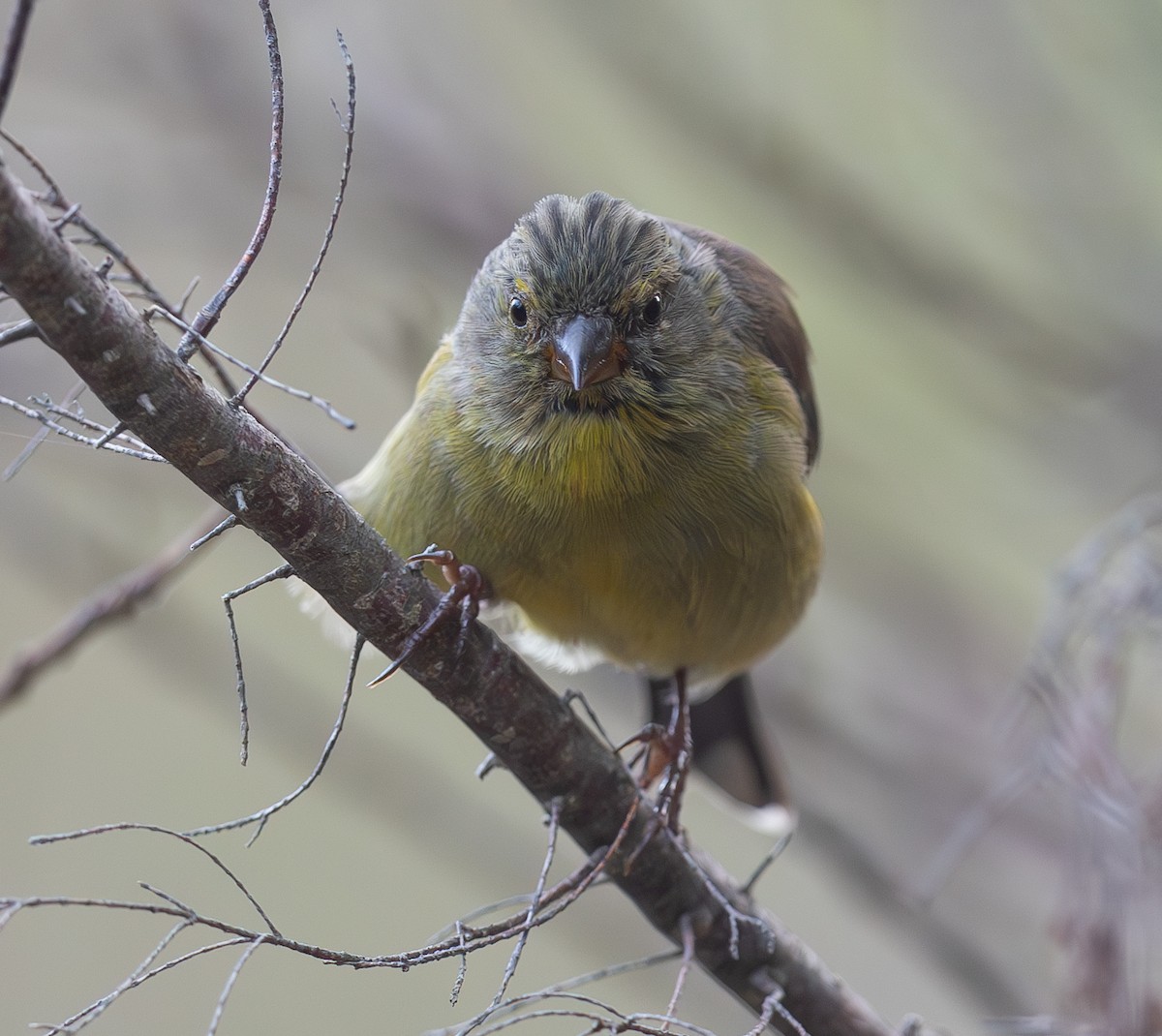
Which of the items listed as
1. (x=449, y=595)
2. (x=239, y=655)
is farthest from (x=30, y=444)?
(x=449, y=595)

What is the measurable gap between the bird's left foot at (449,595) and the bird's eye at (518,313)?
57 centimetres

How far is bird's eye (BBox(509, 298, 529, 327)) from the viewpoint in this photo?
123 inches

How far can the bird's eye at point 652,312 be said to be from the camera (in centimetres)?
313

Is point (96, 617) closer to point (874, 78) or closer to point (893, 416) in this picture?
point (874, 78)

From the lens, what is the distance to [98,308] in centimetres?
174

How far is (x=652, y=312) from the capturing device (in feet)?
10.3

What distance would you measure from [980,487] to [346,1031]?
4.59 meters

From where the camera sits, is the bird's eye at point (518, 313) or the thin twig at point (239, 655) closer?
the thin twig at point (239, 655)

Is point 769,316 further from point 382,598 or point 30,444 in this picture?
point 30,444

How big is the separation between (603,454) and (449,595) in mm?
663

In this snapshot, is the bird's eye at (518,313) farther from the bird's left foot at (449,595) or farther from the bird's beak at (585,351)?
the bird's left foot at (449,595)

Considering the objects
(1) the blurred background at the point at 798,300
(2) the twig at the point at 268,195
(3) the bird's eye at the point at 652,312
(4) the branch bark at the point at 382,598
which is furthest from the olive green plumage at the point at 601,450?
(1) the blurred background at the point at 798,300

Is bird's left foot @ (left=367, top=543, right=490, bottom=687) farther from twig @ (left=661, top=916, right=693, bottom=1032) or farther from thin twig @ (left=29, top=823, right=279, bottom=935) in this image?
twig @ (left=661, top=916, right=693, bottom=1032)

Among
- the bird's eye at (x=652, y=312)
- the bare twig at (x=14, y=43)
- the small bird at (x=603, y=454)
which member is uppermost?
the bird's eye at (x=652, y=312)
